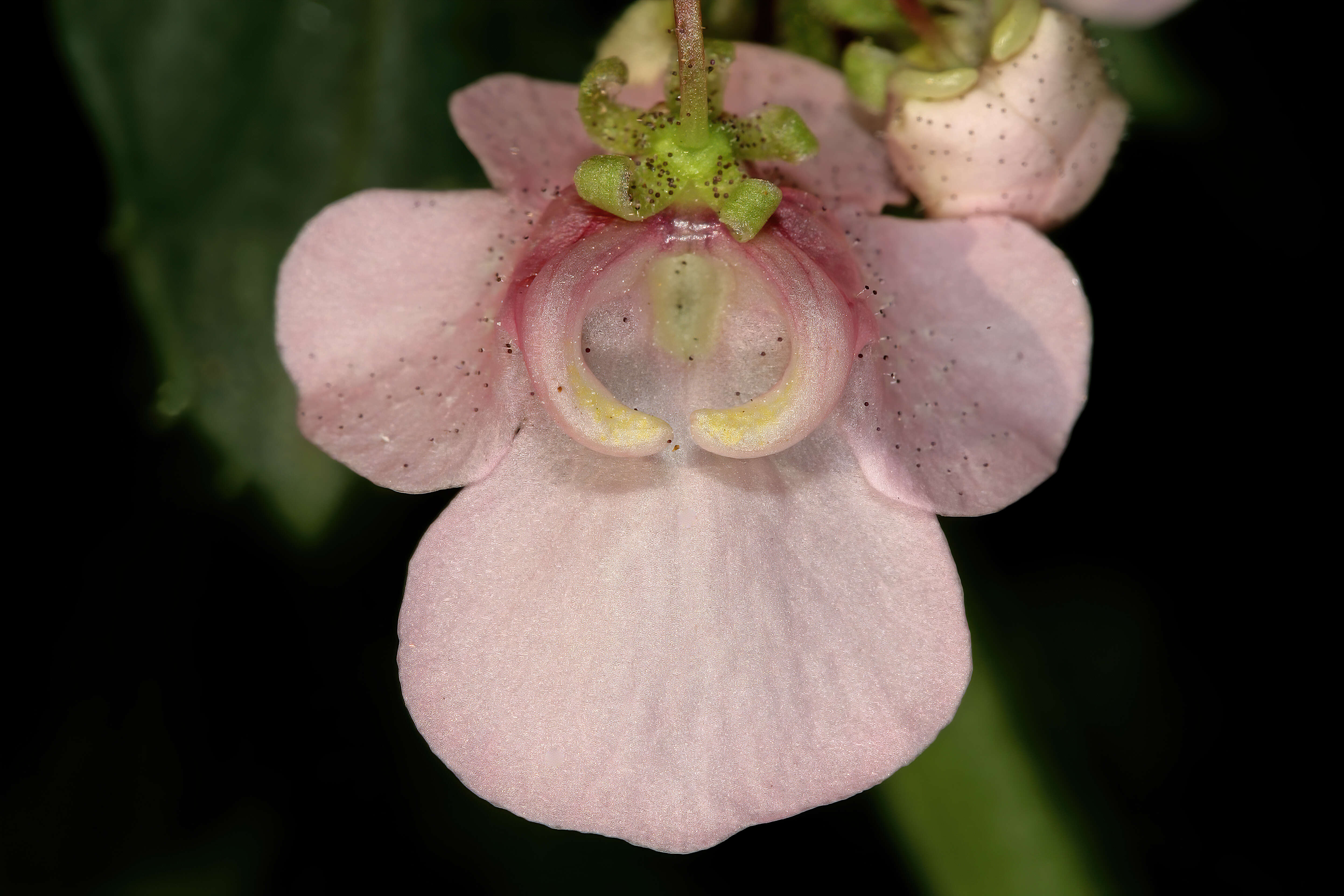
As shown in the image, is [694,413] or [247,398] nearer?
[694,413]

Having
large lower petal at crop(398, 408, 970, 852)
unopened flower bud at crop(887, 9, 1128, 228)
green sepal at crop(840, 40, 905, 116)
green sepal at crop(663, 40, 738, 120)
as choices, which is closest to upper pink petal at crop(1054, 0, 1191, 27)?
unopened flower bud at crop(887, 9, 1128, 228)

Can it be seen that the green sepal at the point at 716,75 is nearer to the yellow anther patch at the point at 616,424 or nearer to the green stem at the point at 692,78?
the green stem at the point at 692,78

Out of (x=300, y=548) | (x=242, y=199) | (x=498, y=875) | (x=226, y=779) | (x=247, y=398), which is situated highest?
(x=242, y=199)

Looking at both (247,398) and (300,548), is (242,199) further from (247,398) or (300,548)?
(300,548)

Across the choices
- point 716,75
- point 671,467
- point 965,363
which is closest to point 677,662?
point 671,467

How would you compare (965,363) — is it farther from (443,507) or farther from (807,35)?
(443,507)

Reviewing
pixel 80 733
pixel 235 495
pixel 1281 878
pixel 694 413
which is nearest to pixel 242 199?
pixel 235 495

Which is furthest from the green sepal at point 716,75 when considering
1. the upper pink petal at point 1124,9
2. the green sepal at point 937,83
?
the upper pink petal at point 1124,9
